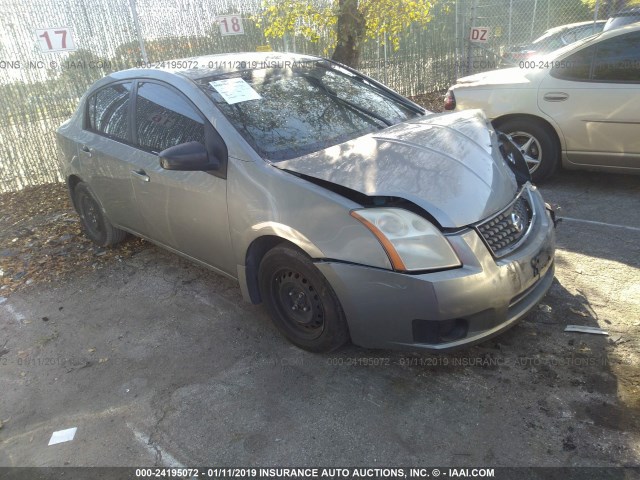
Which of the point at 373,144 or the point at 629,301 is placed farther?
the point at 629,301

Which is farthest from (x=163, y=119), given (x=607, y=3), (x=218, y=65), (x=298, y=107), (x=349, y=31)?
(x=607, y=3)

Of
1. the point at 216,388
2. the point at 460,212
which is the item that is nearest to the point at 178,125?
the point at 216,388

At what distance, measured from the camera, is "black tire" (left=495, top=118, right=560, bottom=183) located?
5.34 m

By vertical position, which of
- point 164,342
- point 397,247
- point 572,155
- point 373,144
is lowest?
point 164,342

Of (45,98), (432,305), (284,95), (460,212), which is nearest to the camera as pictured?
(432,305)

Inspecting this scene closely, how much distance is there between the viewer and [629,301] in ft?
10.7

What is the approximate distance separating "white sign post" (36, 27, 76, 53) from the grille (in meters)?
6.38

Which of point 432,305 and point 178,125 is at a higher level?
point 178,125

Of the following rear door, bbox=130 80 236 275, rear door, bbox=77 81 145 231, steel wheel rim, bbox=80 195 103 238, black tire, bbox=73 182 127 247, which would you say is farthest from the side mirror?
steel wheel rim, bbox=80 195 103 238

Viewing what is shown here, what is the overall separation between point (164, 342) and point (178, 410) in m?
0.76

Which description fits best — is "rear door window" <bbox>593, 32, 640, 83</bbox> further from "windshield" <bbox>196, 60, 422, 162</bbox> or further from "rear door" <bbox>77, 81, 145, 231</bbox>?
"rear door" <bbox>77, 81, 145, 231</bbox>

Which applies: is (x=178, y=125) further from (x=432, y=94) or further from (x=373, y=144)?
(x=432, y=94)

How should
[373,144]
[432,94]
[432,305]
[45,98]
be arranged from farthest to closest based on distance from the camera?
[432,94]
[45,98]
[373,144]
[432,305]

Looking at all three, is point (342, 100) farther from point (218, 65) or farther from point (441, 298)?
point (441, 298)
